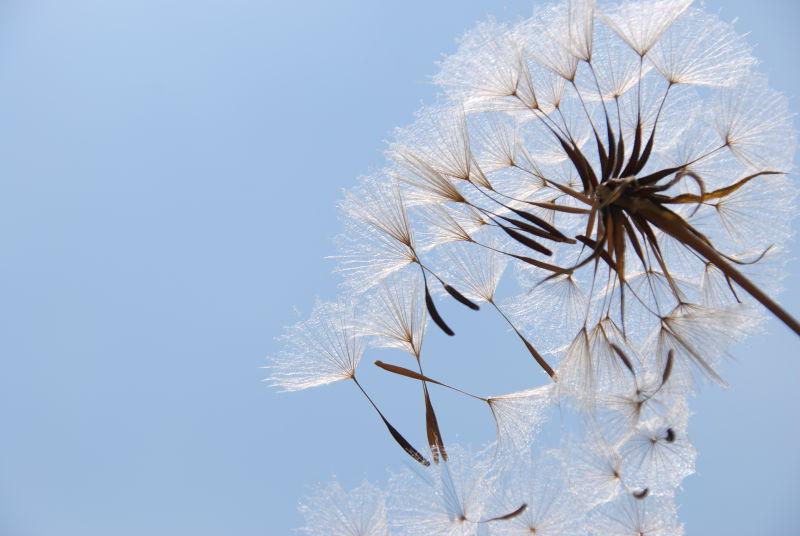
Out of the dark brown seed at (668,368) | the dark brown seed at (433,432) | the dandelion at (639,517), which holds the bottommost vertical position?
the dandelion at (639,517)

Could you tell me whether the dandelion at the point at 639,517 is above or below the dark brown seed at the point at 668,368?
below

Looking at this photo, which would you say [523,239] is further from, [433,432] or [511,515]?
[511,515]

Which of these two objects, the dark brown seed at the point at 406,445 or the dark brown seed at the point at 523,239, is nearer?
the dark brown seed at the point at 406,445

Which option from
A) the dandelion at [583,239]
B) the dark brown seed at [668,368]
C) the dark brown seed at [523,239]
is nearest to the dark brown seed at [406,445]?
the dandelion at [583,239]

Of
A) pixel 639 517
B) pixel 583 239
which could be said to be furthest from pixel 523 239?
pixel 639 517

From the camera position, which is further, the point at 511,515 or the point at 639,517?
the point at 639,517

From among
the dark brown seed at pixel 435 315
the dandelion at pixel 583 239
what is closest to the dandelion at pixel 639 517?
the dandelion at pixel 583 239

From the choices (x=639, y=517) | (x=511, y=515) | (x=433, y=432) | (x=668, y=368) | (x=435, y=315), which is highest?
(x=435, y=315)

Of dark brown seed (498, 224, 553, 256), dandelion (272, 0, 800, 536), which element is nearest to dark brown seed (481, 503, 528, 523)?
dandelion (272, 0, 800, 536)

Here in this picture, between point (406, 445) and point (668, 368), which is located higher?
point (406, 445)

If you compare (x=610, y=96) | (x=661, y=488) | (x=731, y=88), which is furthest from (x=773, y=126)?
(x=661, y=488)

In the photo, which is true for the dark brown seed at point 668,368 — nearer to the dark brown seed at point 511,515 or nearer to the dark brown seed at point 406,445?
the dark brown seed at point 511,515

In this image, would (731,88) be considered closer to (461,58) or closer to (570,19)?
(570,19)

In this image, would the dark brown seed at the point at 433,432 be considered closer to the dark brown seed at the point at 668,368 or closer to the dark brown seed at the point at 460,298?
the dark brown seed at the point at 460,298
